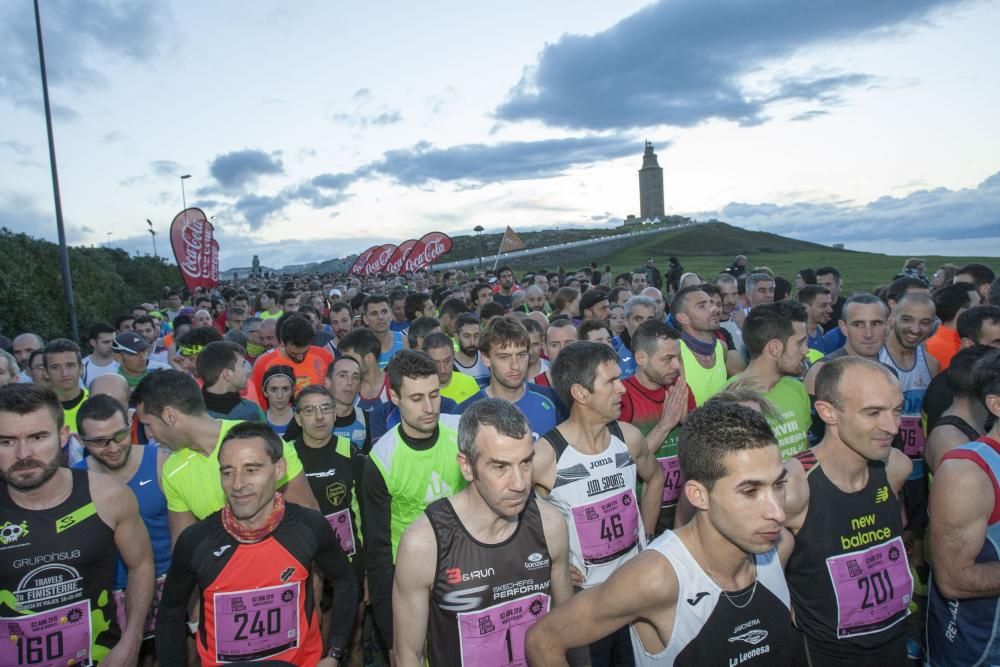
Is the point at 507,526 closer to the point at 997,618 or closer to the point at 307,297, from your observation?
the point at 997,618

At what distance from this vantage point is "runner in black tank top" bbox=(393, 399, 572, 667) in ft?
9.23

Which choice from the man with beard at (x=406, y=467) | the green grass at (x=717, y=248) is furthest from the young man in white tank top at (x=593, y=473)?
the green grass at (x=717, y=248)

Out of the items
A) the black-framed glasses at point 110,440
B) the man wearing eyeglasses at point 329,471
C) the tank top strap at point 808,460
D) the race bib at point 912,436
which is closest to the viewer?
the tank top strap at point 808,460

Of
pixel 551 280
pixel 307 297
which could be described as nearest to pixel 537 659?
pixel 307 297

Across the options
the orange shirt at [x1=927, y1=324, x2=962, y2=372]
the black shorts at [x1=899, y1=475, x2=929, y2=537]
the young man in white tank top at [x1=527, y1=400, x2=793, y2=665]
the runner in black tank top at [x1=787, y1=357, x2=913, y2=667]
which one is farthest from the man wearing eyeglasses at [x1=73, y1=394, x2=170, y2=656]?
the orange shirt at [x1=927, y1=324, x2=962, y2=372]

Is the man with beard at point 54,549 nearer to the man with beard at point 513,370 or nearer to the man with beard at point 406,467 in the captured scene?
the man with beard at point 406,467

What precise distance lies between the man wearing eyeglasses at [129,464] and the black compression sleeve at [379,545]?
1.44m

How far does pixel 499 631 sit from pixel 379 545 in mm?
1059

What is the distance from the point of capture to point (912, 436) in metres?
5.29

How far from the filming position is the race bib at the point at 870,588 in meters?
3.11

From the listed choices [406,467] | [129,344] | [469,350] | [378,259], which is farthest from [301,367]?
[378,259]

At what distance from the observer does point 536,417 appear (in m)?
5.00

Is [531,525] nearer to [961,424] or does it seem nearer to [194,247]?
[961,424]

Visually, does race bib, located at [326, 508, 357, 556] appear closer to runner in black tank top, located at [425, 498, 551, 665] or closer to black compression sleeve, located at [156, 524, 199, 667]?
black compression sleeve, located at [156, 524, 199, 667]
